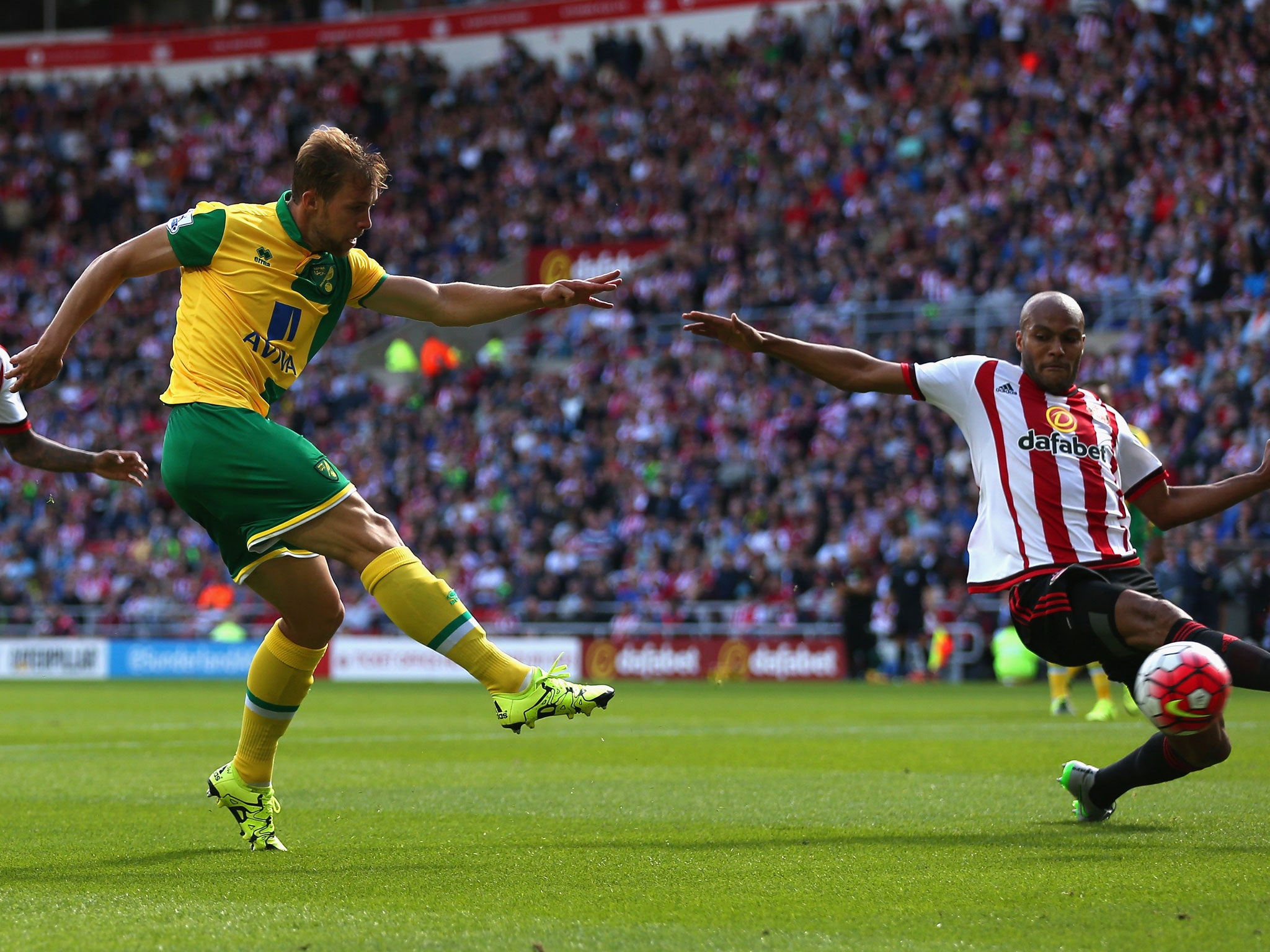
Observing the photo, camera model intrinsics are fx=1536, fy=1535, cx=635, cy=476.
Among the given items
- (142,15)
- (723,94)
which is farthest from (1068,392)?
(142,15)

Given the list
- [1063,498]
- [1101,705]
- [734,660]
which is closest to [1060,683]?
[1101,705]

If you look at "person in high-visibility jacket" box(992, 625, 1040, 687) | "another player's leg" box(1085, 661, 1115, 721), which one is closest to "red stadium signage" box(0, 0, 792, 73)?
"person in high-visibility jacket" box(992, 625, 1040, 687)

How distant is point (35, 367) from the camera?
522cm

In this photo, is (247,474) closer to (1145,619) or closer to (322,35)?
(1145,619)

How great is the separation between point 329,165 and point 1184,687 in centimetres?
336

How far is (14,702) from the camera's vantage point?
57.3 feet

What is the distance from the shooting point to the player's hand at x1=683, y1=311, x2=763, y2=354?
20.3 feet

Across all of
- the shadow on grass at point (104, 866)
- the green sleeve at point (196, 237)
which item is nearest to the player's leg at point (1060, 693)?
the shadow on grass at point (104, 866)

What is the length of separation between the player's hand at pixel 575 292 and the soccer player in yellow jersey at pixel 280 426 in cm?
1

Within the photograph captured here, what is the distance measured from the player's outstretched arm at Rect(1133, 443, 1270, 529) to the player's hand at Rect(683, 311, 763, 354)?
5.74ft

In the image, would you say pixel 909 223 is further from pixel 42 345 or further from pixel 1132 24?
pixel 42 345

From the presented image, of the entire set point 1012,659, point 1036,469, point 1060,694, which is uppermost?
point 1036,469

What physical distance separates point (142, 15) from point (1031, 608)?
42.4 metres

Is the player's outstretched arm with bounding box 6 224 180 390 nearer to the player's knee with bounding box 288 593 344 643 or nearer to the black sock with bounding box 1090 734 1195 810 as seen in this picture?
the player's knee with bounding box 288 593 344 643
